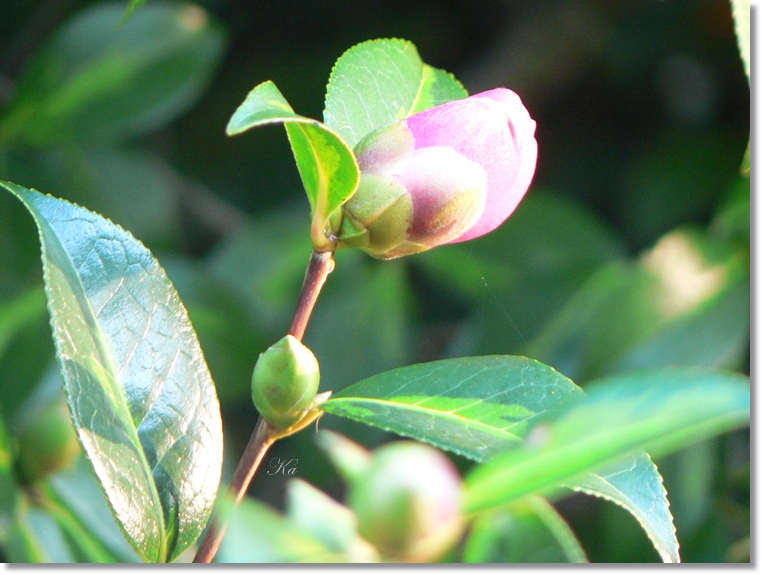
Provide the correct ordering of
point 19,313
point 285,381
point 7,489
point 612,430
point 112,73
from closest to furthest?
point 612,430, point 285,381, point 7,489, point 19,313, point 112,73

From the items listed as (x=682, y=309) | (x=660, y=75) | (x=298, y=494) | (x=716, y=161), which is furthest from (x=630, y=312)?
(x=298, y=494)

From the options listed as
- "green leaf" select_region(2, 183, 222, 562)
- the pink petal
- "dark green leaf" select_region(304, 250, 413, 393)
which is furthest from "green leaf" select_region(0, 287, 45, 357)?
the pink petal

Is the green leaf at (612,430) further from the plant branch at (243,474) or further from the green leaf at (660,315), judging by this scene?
the green leaf at (660,315)

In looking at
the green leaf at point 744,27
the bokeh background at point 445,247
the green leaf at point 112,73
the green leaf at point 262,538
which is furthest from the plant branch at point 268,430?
the green leaf at point 112,73

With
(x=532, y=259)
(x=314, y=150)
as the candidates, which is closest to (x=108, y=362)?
(x=314, y=150)

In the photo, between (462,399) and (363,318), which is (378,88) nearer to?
(462,399)

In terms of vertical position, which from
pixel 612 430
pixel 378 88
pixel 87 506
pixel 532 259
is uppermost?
pixel 378 88

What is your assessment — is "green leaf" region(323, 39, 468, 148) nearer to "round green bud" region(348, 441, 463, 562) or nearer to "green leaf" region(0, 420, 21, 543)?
"round green bud" region(348, 441, 463, 562)

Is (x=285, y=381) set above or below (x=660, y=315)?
above

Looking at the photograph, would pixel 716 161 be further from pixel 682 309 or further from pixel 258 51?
pixel 258 51
